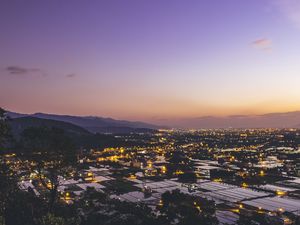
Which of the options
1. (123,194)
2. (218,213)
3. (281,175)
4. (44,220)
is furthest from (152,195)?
(44,220)

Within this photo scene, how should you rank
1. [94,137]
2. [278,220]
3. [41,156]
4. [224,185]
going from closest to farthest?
[41,156] < [278,220] < [224,185] < [94,137]

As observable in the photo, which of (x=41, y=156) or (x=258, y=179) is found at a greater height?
(x=41, y=156)

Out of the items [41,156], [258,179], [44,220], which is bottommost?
[258,179]

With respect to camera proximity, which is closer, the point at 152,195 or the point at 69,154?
the point at 69,154

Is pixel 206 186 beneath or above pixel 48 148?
beneath

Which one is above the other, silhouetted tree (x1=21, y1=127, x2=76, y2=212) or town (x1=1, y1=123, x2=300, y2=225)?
silhouetted tree (x1=21, y1=127, x2=76, y2=212)

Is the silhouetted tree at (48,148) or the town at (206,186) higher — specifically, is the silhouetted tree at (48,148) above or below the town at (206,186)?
above

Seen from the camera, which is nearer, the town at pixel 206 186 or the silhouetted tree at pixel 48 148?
the silhouetted tree at pixel 48 148

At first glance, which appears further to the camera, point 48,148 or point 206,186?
point 206,186

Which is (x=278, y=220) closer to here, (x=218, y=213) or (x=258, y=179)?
(x=218, y=213)

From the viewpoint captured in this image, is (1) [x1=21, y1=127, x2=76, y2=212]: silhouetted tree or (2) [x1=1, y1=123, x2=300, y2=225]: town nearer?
(1) [x1=21, y1=127, x2=76, y2=212]: silhouetted tree

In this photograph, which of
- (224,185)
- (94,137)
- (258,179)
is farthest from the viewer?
(94,137)
